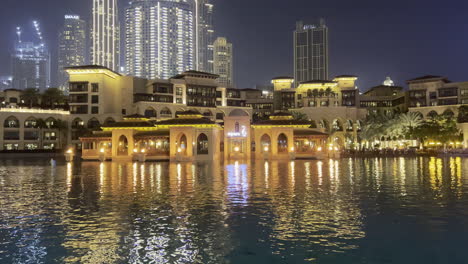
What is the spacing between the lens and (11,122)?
97250 mm

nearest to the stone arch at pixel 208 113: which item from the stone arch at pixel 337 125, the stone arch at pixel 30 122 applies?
the stone arch at pixel 337 125

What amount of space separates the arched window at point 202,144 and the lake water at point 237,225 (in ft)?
134

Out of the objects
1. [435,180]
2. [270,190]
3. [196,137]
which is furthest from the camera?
[196,137]

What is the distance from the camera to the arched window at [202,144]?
6694 centimetres

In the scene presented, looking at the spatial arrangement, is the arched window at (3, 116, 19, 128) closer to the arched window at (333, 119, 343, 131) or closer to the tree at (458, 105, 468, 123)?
the arched window at (333, 119, 343, 131)

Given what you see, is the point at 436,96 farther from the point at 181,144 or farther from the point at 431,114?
the point at 181,144

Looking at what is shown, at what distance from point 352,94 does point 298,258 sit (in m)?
117

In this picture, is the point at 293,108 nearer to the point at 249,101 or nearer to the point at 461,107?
the point at 249,101

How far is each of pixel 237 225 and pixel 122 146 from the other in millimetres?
59509

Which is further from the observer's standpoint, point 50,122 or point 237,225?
point 50,122

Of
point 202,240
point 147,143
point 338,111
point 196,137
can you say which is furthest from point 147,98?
point 202,240

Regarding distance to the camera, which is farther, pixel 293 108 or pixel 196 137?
pixel 293 108

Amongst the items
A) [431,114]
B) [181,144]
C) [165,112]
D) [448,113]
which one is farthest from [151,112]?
[448,113]

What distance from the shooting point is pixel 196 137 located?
65.2 meters
